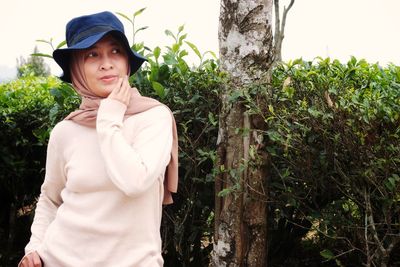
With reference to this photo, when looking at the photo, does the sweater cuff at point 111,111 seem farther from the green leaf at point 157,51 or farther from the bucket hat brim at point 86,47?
the green leaf at point 157,51

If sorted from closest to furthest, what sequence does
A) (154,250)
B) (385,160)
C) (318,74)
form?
(154,250) → (385,160) → (318,74)

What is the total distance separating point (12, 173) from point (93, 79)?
3295mm

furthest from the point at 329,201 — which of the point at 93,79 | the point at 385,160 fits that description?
the point at 93,79

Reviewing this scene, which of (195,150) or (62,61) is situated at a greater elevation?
(62,61)

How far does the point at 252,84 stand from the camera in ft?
9.37

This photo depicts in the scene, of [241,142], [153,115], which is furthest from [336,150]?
[153,115]

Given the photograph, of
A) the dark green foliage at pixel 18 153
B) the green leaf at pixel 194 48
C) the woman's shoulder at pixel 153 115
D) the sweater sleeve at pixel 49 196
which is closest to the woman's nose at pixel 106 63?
the woman's shoulder at pixel 153 115

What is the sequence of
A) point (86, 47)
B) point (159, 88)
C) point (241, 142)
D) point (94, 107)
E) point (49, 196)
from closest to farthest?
point (86, 47)
point (94, 107)
point (49, 196)
point (241, 142)
point (159, 88)

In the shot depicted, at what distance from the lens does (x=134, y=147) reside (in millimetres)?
1861

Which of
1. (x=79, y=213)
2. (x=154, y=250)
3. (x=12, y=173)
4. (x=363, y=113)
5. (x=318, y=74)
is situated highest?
(x=318, y=74)

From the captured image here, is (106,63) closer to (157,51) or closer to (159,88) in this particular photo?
(159,88)

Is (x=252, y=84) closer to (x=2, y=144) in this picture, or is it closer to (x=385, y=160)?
(x=385, y=160)

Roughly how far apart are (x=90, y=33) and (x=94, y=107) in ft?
0.94

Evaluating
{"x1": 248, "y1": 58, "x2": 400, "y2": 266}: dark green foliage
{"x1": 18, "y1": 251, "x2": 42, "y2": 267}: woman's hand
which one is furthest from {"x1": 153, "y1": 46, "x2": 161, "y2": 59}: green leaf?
{"x1": 18, "y1": 251, "x2": 42, "y2": 267}: woman's hand
